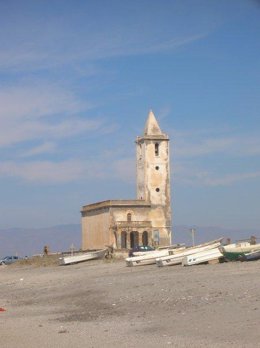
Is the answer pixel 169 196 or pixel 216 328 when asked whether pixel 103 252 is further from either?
pixel 216 328

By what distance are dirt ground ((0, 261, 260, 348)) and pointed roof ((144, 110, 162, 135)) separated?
1606 inches

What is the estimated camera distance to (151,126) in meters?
71.0

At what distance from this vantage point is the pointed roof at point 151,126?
231 feet

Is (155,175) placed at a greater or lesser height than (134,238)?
greater

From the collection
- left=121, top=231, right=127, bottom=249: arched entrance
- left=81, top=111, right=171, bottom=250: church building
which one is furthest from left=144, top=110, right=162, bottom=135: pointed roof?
left=121, top=231, right=127, bottom=249: arched entrance

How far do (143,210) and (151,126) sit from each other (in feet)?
32.0

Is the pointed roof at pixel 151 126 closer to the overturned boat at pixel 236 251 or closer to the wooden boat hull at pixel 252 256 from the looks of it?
the overturned boat at pixel 236 251

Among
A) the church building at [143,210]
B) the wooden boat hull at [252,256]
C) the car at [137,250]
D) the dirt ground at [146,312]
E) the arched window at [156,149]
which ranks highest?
the arched window at [156,149]

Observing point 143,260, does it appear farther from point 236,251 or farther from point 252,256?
point 252,256

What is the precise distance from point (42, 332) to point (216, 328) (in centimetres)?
438

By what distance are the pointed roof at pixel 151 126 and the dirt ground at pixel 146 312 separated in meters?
40.8

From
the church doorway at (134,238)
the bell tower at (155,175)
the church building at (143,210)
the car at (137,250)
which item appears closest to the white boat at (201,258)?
the car at (137,250)

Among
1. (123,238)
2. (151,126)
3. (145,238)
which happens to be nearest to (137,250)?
(123,238)

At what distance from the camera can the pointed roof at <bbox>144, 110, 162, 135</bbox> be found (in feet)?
231
